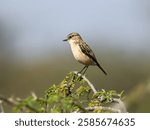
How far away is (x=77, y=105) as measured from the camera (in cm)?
373

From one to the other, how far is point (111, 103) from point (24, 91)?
12.8 m

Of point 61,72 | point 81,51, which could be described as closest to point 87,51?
point 81,51

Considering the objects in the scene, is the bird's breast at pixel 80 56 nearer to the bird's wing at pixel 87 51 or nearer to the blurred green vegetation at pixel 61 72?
the bird's wing at pixel 87 51

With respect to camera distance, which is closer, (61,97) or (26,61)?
(61,97)

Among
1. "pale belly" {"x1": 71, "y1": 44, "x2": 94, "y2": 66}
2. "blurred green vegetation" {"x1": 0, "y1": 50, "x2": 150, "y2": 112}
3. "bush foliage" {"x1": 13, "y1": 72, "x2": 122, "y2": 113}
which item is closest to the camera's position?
"bush foliage" {"x1": 13, "y1": 72, "x2": 122, "y2": 113}

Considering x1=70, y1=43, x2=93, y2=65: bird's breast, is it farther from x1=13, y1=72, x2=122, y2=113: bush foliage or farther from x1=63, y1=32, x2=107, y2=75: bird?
x1=13, y1=72, x2=122, y2=113: bush foliage

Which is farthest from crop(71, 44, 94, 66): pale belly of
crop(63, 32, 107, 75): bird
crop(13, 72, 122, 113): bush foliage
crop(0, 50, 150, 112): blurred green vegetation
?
crop(0, 50, 150, 112): blurred green vegetation

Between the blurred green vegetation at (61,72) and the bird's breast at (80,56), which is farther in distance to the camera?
the blurred green vegetation at (61,72)

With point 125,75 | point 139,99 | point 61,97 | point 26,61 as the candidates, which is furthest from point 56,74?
point 61,97

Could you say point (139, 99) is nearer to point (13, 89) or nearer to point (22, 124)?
point (22, 124)

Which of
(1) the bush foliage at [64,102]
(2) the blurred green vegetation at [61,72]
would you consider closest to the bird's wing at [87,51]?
(1) the bush foliage at [64,102]

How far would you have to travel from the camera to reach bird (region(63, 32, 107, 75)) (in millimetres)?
8930

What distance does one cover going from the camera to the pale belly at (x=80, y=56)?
8.92 metres

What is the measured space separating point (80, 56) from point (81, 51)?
0.30 feet
